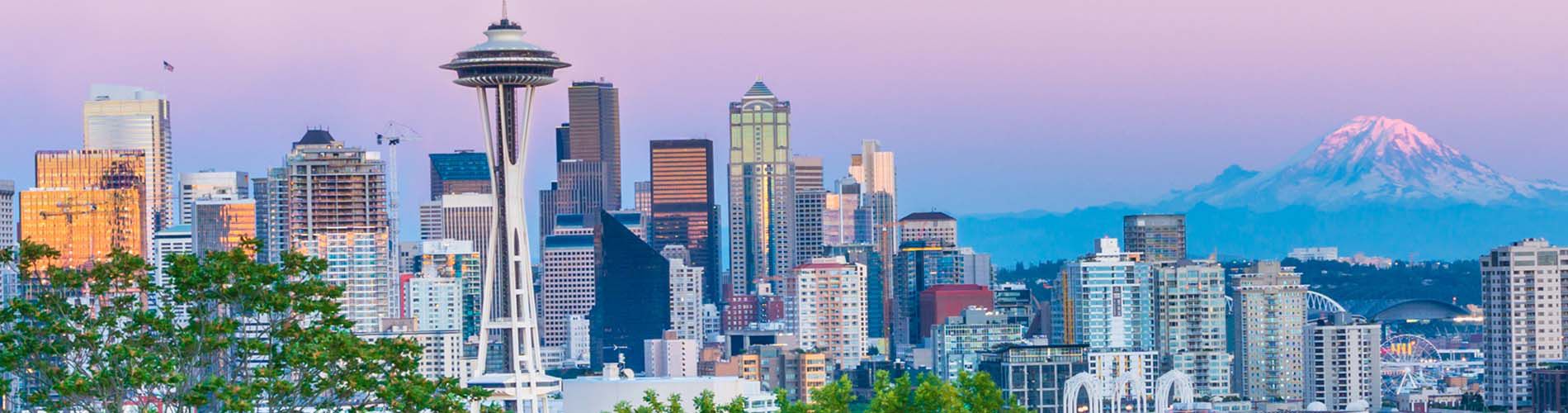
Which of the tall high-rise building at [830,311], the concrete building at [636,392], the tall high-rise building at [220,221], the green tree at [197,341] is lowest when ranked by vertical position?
the concrete building at [636,392]

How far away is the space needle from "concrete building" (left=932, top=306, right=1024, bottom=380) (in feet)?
195

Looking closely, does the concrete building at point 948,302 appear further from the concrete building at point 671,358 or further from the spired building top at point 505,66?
the spired building top at point 505,66

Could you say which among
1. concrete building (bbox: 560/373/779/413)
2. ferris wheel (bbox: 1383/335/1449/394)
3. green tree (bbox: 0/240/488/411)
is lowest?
ferris wheel (bbox: 1383/335/1449/394)

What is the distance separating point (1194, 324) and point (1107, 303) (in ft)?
21.1

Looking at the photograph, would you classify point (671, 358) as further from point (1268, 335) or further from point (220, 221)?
point (220, 221)

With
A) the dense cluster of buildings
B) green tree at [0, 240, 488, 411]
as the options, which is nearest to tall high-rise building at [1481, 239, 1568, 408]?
the dense cluster of buildings

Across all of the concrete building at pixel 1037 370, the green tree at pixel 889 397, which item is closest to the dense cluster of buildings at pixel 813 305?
the concrete building at pixel 1037 370

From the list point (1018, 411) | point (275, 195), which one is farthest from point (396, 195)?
point (1018, 411)

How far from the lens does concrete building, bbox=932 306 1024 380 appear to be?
5674 inches

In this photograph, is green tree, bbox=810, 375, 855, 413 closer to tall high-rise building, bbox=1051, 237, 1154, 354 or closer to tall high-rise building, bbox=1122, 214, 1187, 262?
tall high-rise building, bbox=1051, 237, 1154, 354

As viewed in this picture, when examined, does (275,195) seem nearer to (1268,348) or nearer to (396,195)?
(396,195)

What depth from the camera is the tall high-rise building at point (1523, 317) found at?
12519 cm

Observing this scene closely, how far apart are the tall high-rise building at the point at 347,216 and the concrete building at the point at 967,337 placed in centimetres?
3333

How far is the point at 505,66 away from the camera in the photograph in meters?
78.8
